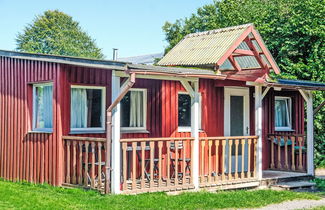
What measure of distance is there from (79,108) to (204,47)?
4570 mm

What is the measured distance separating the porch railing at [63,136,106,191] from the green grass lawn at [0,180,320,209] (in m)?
0.31

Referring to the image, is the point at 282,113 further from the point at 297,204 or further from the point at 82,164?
the point at 82,164

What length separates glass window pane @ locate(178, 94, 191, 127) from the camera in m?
13.7

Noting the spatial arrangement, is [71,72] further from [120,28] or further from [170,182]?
Result: [120,28]

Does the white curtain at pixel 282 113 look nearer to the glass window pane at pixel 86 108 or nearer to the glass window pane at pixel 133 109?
the glass window pane at pixel 133 109

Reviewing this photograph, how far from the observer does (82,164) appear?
1108 cm

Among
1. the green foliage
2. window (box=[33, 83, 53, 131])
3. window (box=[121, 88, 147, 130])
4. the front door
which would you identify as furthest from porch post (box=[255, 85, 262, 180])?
the green foliage

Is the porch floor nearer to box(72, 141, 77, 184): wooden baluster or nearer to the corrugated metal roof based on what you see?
the corrugated metal roof

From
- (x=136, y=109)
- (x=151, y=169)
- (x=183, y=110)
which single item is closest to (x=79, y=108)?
(x=136, y=109)

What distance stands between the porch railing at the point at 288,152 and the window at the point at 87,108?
19.0 ft

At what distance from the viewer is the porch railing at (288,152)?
14766 mm

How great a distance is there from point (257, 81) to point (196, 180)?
311 centimetres

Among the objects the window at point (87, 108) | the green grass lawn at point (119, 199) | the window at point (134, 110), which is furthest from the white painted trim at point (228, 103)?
the window at point (87, 108)

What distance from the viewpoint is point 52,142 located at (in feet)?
37.7
